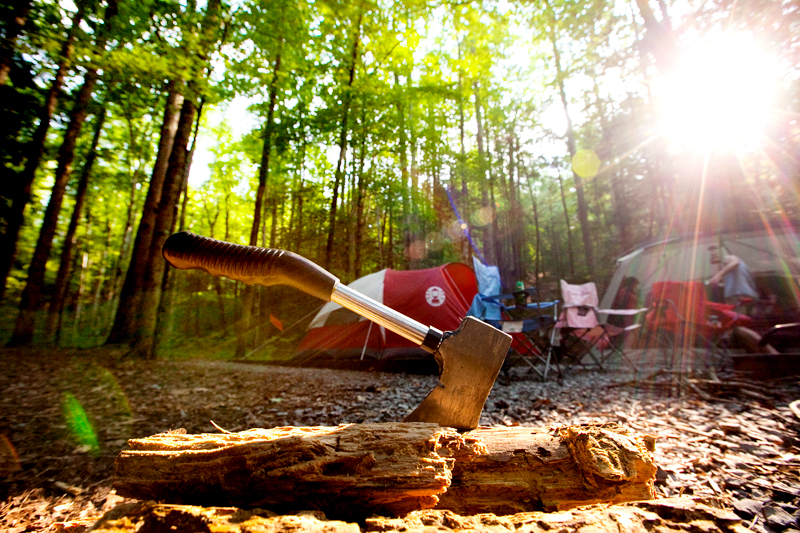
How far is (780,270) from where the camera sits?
8.09 meters

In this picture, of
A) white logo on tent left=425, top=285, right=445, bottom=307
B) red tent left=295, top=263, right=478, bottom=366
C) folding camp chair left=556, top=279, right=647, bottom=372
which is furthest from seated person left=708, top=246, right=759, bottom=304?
white logo on tent left=425, top=285, right=445, bottom=307

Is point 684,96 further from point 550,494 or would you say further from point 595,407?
point 550,494

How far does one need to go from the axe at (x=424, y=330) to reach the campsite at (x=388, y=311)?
0.01 metres

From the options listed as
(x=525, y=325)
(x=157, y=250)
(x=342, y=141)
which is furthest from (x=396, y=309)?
(x=342, y=141)

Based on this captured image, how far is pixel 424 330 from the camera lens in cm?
157

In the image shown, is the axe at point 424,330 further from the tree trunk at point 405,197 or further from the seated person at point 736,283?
the tree trunk at point 405,197

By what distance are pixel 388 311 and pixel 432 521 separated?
81 centimetres

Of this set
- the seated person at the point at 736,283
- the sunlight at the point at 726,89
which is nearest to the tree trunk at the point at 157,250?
the seated person at the point at 736,283

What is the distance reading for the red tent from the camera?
7.18m

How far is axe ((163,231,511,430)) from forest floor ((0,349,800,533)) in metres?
1.05

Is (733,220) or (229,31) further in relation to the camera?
(733,220)

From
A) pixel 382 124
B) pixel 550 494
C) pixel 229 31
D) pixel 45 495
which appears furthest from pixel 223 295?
pixel 550 494

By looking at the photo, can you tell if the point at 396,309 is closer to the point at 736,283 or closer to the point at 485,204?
the point at 736,283

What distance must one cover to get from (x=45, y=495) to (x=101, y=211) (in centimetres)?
2188
